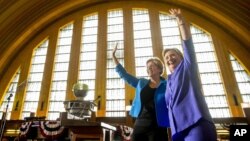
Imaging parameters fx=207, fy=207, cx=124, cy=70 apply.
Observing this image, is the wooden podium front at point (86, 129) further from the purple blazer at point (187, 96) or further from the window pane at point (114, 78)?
the window pane at point (114, 78)

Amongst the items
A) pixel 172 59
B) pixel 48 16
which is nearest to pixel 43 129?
pixel 172 59

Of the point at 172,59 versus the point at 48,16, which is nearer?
the point at 172,59

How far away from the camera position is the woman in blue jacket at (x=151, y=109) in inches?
56.0

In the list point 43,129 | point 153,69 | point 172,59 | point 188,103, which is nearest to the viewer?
point 188,103

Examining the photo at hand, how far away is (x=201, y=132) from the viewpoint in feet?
3.20

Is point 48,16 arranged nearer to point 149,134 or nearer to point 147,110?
point 147,110

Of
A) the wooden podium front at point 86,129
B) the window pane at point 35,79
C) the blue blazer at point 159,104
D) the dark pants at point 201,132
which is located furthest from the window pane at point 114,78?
the dark pants at point 201,132

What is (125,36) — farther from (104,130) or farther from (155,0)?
(104,130)

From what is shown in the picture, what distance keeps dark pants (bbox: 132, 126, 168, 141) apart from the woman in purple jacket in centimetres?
29

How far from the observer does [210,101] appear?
8.41m

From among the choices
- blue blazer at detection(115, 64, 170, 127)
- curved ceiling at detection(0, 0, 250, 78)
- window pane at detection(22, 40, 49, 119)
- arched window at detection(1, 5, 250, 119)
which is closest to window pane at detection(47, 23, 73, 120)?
arched window at detection(1, 5, 250, 119)

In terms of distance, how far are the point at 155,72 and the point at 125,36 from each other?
875 cm

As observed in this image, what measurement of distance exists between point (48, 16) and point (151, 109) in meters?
10.9

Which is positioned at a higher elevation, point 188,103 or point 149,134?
point 188,103
